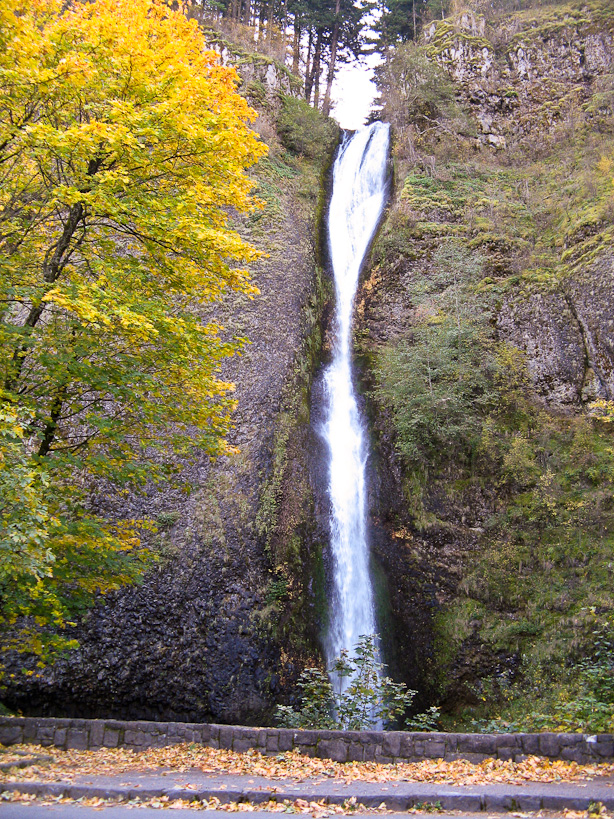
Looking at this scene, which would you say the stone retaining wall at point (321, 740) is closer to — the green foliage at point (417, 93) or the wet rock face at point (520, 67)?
the green foliage at point (417, 93)

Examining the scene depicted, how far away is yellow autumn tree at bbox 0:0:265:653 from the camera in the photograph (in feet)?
22.3

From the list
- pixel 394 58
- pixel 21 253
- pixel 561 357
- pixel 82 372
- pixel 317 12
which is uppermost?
pixel 317 12

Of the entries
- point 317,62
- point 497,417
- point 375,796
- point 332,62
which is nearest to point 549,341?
point 497,417

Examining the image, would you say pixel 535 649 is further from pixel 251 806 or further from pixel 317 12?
pixel 317 12

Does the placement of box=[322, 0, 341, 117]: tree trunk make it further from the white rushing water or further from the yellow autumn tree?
the yellow autumn tree

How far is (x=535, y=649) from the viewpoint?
10734mm

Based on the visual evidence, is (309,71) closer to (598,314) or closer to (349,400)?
(349,400)

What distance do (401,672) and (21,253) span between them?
1037 centimetres

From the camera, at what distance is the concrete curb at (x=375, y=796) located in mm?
5098

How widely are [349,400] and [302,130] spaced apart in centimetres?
1551

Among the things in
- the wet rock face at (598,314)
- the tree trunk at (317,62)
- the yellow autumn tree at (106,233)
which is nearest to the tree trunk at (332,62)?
the tree trunk at (317,62)

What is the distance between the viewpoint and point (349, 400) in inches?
645

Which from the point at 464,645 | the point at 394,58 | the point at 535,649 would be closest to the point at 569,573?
the point at 535,649

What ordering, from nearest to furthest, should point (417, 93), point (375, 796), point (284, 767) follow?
1. point (375, 796)
2. point (284, 767)
3. point (417, 93)
